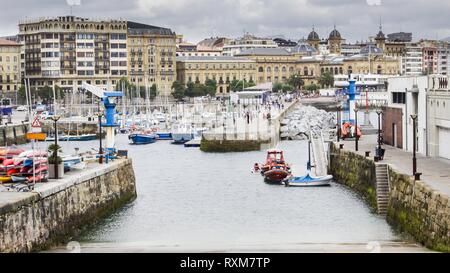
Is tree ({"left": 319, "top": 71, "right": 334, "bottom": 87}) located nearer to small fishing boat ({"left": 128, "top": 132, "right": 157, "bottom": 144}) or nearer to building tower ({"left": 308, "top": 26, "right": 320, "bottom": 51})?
building tower ({"left": 308, "top": 26, "right": 320, "bottom": 51})

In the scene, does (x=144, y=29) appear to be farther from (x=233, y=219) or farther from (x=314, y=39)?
(x=233, y=219)

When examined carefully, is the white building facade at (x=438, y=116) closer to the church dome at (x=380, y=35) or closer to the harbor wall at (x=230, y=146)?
the harbor wall at (x=230, y=146)

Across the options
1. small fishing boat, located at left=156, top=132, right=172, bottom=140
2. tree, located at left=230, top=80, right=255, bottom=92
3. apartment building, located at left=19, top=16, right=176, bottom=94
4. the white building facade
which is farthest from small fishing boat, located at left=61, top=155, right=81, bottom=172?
tree, located at left=230, top=80, right=255, bottom=92

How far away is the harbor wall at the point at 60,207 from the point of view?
55.3 ft

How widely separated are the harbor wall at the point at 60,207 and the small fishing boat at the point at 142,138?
34905 mm

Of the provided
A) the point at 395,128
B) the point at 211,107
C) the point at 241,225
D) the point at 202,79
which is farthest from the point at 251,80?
the point at 241,225

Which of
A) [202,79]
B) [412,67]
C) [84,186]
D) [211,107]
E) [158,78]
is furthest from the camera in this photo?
[412,67]

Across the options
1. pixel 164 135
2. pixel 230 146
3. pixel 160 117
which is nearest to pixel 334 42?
pixel 160 117

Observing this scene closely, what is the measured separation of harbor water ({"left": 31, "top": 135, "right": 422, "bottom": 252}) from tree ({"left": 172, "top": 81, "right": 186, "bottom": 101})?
83008 mm

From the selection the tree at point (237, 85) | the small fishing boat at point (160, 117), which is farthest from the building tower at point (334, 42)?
the small fishing boat at point (160, 117)

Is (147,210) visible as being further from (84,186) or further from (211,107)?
(211,107)

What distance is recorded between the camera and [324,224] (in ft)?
75.7

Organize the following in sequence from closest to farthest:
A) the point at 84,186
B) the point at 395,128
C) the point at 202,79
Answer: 1. the point at 84,186
2. the point at 395,128
3. the point at 202,79
